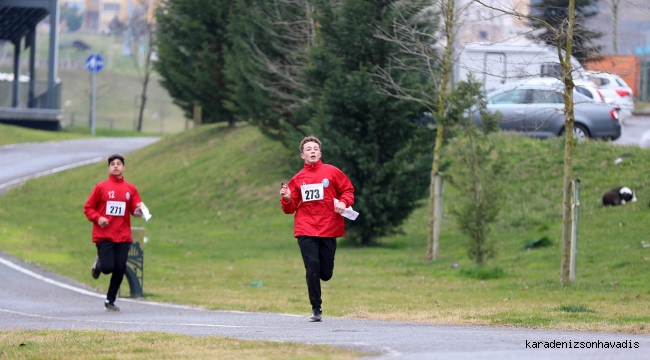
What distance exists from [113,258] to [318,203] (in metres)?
4.07

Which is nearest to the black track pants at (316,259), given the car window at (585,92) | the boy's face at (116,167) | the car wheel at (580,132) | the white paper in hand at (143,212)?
the white paper in hand at (143,212)

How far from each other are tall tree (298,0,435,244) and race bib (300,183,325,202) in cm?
1200

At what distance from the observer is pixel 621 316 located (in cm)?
1159

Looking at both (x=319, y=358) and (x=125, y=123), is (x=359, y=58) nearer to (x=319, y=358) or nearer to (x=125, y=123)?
(x=319, y=358)

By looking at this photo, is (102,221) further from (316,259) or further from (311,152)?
(311,152)

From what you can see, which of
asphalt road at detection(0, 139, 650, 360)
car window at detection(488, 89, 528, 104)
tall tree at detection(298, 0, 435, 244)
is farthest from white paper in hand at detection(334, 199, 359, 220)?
car window at detection(488, 89, 528, 104)

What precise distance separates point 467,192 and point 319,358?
11.8m

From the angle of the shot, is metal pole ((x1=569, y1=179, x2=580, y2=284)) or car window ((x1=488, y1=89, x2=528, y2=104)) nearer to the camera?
metal pole ((x1=569, y1=179, x2=580, y2=284))

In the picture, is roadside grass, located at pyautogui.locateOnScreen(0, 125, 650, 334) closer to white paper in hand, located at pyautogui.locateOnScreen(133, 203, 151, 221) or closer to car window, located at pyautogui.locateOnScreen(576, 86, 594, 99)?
white paper in hand, located at pyautogui.locateOnScreen(133, 203, 151, 221)

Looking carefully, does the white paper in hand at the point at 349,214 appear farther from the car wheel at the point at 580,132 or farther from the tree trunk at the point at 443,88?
the car wheel at the point at 580,132

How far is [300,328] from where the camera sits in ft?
33.1

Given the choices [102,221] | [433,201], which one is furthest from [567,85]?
[102,221]

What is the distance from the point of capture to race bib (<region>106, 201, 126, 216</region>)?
43.4ft

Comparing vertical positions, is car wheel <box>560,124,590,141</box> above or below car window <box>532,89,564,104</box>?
below
